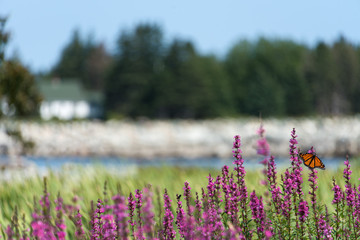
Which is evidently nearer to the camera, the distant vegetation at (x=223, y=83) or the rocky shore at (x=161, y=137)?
the rocky shore at (x=161, y=137)

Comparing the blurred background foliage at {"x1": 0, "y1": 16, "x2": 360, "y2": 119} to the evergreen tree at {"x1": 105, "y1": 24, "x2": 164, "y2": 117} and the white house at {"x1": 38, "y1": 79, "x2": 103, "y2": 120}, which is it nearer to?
the evergreen tree at {"x1": 105, "y1": 24, "x2": 164, "y2": 117}

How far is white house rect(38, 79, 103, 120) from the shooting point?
87.8 m

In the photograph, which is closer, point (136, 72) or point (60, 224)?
point (60, 224)

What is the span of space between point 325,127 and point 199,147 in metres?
10.5

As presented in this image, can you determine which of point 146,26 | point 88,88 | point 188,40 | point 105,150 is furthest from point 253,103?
point 88,88

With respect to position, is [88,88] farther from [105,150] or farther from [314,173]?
[314,173]

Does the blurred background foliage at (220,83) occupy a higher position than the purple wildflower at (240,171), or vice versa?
the blurred background foliage at (220,83)

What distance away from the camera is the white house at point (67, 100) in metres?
87.8

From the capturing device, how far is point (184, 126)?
43156 mm

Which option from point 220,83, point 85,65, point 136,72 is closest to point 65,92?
point 85,65

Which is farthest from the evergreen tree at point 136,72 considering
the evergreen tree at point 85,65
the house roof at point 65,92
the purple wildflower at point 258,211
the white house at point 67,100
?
the purple wildflower at point 258,211

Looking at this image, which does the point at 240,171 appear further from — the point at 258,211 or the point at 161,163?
the point at 161,163

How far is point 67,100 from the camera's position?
293 feet

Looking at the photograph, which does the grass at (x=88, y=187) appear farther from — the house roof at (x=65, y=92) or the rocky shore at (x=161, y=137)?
the house roof at (x=65, y=92)
